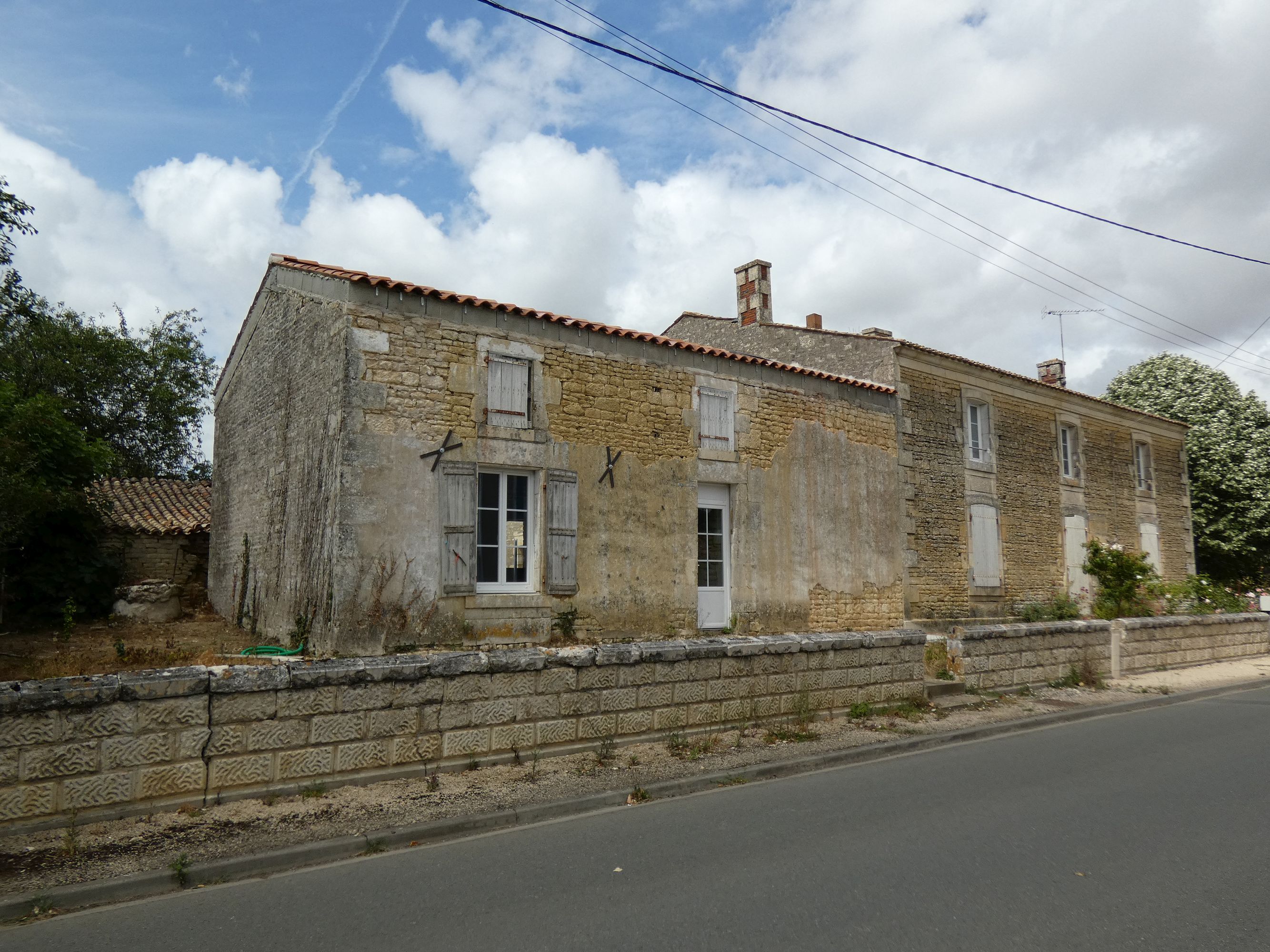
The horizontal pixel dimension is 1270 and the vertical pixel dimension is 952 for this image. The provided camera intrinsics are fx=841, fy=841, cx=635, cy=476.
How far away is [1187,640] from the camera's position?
46.6 feet

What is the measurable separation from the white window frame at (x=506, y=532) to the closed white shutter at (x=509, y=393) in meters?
0.65

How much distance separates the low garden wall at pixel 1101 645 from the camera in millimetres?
10469

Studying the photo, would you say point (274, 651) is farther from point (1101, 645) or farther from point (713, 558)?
point (1101, 645)

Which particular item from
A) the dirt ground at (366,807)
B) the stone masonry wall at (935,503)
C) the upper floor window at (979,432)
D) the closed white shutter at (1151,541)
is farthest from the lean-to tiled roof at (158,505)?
the closed white shutter at (1151,541)

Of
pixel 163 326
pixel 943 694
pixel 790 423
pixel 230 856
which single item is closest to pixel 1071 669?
pixel 943 694

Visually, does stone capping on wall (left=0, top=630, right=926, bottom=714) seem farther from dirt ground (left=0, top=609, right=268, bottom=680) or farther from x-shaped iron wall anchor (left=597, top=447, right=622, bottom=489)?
x-shaped iron wall anchor (left=597, top=447, right=622, bottom=489)

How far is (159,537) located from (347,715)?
13.0m

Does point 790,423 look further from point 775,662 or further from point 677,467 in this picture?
point 775,662

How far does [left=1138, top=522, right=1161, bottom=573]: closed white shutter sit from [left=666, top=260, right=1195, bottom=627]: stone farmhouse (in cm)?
6

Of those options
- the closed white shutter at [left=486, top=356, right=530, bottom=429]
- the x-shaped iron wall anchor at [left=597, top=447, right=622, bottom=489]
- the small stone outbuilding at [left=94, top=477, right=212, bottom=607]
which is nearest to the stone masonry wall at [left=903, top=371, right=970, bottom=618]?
the x-shaped iron wall anchor at [left=597, top=447, right=622, bottom=489]

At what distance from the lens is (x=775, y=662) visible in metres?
8.17

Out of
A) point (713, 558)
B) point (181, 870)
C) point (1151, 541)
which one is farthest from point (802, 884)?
point (1151, 541)

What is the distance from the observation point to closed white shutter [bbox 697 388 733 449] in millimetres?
12898

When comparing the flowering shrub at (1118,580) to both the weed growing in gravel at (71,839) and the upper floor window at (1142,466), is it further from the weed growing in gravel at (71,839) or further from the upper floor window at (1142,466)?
the weed growing in gravel at (71,839)
